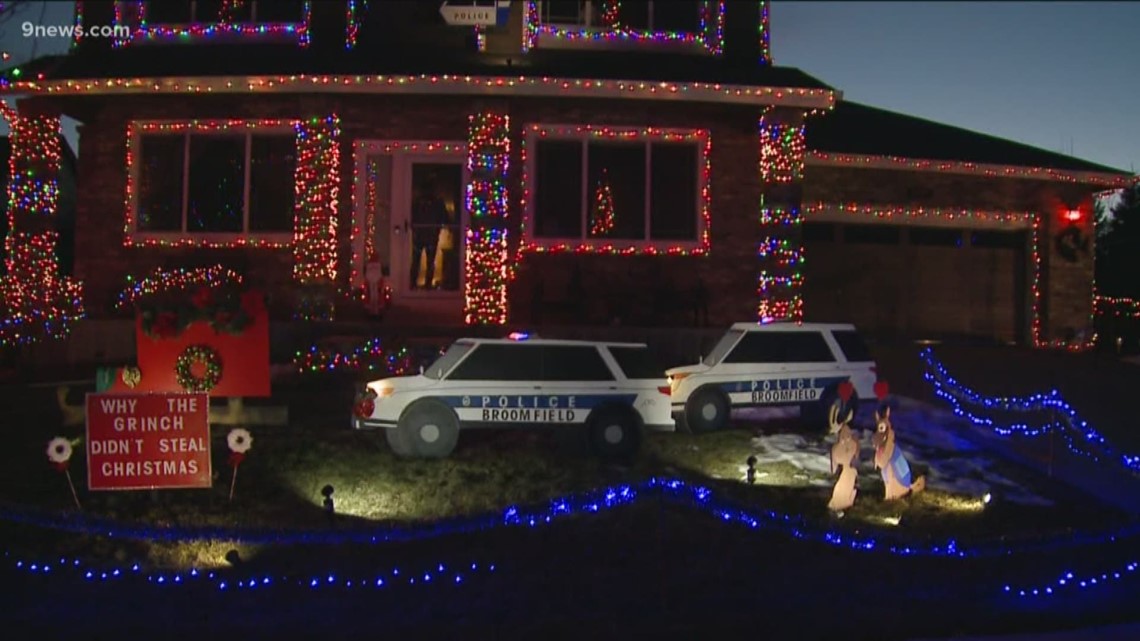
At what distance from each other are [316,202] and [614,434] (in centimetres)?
779

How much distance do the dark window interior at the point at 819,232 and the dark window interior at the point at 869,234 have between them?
26 cm

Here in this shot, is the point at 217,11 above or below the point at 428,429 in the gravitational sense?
above

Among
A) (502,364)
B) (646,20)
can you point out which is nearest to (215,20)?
(646,20)

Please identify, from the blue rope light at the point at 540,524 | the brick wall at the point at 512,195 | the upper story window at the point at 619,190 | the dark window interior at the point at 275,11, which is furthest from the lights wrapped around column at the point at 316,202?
the blue rope light at the point at 540,524

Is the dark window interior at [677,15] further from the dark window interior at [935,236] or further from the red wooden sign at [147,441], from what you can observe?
the red wooden sign at [147,441]

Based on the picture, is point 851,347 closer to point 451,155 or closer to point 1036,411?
point 1036,411

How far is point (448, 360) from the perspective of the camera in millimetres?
10461

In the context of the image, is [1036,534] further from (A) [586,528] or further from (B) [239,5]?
(B) [239,5]

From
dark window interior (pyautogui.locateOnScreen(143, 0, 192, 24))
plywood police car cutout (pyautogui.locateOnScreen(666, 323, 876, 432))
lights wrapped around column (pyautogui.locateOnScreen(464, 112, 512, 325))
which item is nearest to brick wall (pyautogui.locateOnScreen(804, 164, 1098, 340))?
lights wrapped around column (pyautogui.locateOnScreen(464, 112, 512, 325))

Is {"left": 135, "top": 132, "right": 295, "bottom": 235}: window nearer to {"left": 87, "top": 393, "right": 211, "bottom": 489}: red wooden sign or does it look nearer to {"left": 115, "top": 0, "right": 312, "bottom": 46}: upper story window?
{"left": 115, "top": 0, "right": 312, "bottom": 46}: upper story window

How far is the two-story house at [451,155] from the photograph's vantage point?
16.2 metres

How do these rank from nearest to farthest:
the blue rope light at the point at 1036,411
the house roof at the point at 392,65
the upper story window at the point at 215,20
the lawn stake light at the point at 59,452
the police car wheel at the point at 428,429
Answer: the lawn stake light at the point at 59,452
the police car wheel at the point at 428,429
the blue rope light at the point at 1036,411
the house roof at the point at 392,65
the upper story window at the point at 215,20

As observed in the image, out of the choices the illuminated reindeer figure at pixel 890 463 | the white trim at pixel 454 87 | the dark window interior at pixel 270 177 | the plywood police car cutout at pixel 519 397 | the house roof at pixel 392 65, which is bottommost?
the illuminated reindeer figure at pixel 890 463

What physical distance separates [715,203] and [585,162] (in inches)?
81.8
